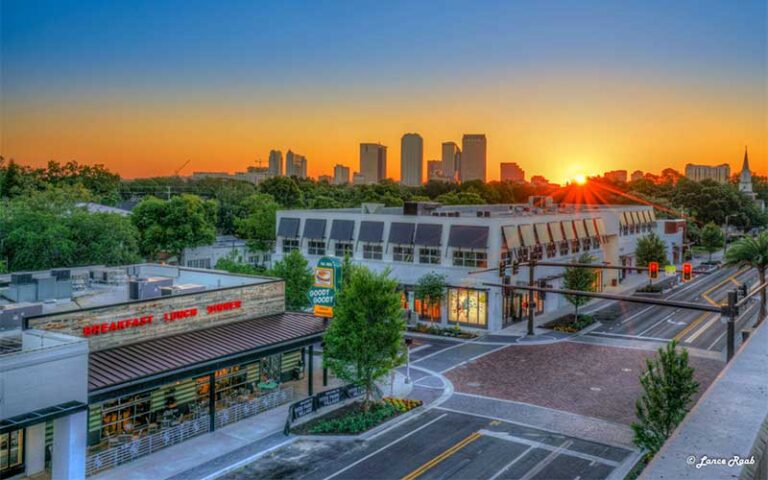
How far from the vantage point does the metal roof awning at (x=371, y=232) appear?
5753 centimetres

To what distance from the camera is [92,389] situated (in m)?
22.5

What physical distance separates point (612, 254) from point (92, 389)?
6493cm

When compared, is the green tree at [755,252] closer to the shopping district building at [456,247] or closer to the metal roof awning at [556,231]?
the shopping district building at [456,247]

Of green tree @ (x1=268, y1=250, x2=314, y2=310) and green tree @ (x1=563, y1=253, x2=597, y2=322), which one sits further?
green tree @ (x1=563, y1=253, x2=597, y2=322)

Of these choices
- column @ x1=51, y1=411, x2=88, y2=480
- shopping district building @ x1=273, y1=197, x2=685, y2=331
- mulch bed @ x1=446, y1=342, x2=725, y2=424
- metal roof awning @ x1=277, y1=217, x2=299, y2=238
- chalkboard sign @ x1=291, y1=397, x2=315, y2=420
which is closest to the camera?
column @ x1=51, y1=411, x2=88, y2=480

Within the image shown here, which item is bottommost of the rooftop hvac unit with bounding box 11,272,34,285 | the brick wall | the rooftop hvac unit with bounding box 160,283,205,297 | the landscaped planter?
the landscaped planter

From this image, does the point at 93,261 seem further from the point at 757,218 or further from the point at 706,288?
the point at 757,218

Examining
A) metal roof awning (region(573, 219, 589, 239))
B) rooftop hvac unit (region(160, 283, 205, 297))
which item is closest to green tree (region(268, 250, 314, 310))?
rooftop hvac unit (region(160, 283, 205, 297))

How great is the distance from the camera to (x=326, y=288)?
34531 millimetres

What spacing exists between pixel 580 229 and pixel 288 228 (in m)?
30.4

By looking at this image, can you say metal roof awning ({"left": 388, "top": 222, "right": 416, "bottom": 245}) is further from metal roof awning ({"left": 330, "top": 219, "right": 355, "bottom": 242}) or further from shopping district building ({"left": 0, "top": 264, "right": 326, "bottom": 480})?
shopping district building ({"left": 0, "top": 264, "right": 326, "bottom": 480})

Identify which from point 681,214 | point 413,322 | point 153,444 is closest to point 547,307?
point 413,322

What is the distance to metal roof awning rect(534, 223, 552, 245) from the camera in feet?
188

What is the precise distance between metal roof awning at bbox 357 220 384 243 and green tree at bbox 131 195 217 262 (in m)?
24.9
